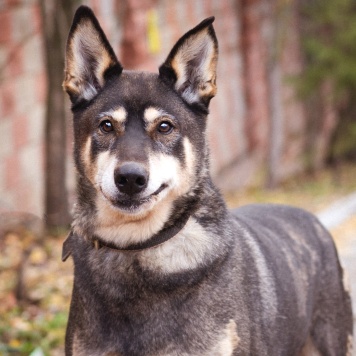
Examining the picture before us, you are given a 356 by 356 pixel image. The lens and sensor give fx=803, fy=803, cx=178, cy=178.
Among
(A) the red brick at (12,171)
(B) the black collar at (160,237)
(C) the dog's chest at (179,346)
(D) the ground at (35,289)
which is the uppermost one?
(B) the black collar at (160,237)

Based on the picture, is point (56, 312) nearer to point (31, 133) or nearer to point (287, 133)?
point (31, 133)

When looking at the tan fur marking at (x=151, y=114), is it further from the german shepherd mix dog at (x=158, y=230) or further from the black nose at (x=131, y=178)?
the black nose at (x=131, y=178)

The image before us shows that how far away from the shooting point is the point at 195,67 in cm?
388

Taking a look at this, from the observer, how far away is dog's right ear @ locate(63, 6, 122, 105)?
3.73 metres

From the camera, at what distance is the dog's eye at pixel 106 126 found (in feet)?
11.9

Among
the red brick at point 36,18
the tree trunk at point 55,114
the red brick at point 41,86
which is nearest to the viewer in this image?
the tree trunk at point 55,114

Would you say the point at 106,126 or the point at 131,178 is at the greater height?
the point at 106,126

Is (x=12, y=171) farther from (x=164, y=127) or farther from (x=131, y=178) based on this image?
(x=131, y=178)

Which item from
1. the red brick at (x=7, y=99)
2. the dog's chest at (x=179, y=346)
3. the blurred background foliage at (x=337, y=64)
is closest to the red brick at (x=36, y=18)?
the red brick at (x=7, y=99)

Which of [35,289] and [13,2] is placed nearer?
[35,289]

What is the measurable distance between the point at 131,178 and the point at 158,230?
34 centimetres

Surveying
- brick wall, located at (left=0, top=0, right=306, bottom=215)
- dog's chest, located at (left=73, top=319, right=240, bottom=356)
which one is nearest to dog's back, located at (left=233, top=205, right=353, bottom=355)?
dog's chest, located at (left=73, top=319, right=240, bottom=356)

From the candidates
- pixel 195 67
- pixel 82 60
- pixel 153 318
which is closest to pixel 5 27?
pixel 82 60

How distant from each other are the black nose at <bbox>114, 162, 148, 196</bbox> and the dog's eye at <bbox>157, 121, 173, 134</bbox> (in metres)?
0.30
